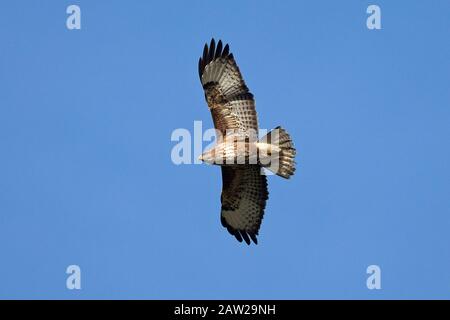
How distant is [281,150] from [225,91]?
1.21 metres

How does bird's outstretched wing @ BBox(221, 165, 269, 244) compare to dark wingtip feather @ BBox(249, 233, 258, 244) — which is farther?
dark wingtip feather @ BBox(249, 233, 258, 244)

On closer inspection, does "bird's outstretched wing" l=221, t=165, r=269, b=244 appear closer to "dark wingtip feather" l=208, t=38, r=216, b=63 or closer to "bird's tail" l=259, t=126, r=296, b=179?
"bird's tail" l=259, t=126, r=296, b=179

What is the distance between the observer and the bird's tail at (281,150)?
14.3m

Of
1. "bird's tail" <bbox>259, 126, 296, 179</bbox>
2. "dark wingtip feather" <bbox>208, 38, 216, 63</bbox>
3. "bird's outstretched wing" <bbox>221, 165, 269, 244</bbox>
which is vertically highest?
"dark wingtip feather" <bbox>208, 38, 216, 63</bbox>

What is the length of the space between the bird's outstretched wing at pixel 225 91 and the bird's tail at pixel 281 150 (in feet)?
1.25

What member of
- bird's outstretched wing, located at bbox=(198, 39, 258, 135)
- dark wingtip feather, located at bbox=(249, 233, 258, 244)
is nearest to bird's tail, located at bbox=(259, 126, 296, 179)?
bird's outstretched wing, located at bbox=(198, 39, 258, 135)

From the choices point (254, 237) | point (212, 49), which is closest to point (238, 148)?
point (212, 49)

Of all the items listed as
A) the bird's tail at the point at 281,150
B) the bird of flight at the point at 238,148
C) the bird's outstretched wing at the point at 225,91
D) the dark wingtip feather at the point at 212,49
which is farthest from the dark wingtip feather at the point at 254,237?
the dark wingtip feather at the point at 212,49

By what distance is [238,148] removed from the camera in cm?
1446

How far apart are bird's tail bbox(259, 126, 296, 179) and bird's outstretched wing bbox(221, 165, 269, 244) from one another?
496mm

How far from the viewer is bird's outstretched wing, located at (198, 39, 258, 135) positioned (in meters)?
14.7

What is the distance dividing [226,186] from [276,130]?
1.37 m

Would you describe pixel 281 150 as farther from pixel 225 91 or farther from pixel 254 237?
pixel 254 237

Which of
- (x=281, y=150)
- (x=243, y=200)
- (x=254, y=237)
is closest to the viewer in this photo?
(x=281, y=150)
